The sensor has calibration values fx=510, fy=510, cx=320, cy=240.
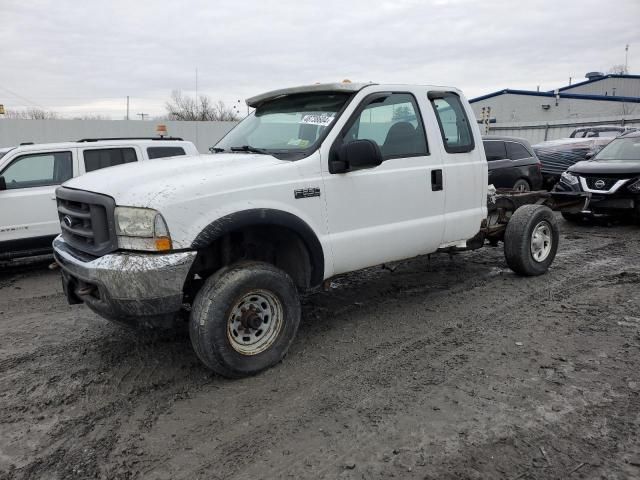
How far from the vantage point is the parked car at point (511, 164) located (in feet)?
37.6

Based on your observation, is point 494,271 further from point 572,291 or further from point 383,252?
point 383,252

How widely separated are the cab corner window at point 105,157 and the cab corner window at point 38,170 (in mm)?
257

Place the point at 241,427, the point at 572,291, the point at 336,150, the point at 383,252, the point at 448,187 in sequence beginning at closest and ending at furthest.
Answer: the point at 241,427 < the point at 336,150 < the point at 383,252 < the point at 448,187 < the point at 572,291

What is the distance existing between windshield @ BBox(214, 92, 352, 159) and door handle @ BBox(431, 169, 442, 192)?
114 cm

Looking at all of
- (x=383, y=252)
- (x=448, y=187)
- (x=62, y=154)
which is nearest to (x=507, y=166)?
(x=448, y=187)

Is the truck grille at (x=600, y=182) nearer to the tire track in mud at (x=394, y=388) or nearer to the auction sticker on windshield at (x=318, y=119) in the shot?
the tire track in mud at (x=394, y=388)

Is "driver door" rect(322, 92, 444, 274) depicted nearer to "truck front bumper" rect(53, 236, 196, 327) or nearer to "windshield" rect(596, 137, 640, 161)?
"truck front bumper" rect(53, 236, 196, 327)

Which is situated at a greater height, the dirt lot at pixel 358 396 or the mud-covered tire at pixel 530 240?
the mud-covered tire at pixel 530 240

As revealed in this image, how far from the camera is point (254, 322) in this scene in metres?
3.81

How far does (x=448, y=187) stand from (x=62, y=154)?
18.8ft

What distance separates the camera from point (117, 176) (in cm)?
377

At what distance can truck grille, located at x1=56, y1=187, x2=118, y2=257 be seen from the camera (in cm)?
347

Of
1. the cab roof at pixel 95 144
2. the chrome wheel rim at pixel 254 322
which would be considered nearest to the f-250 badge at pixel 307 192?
the chrome wheel rim at pixel 254 322

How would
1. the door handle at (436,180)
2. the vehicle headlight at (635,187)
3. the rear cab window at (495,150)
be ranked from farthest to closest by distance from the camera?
the rear cab window at (495,150) < the vehicle headlight at (635,187) < the door handle at (436,180)
